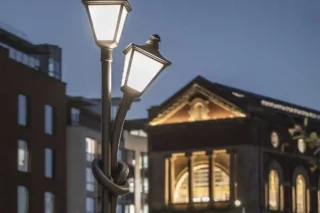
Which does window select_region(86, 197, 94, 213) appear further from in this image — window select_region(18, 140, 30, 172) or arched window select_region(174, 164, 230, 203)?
window select_region(18, 140, 30, 172)

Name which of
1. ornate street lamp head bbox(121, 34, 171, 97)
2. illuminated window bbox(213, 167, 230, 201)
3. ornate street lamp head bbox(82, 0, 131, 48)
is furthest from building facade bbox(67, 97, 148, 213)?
ornate street lamp head bbox(82, 0, 131, 48)

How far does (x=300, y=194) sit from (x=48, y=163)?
86.4 ft

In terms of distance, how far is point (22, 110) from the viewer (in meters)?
72.8

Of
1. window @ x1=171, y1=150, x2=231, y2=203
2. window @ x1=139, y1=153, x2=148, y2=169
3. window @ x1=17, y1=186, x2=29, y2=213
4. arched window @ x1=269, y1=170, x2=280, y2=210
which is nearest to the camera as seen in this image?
window @ x1=17, y1=186, x2=29, y2=213

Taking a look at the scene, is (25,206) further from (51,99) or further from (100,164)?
(100,164)

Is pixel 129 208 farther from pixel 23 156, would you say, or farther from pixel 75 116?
pixel 23 156

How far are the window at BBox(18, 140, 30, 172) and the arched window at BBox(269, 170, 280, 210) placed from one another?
23524mm

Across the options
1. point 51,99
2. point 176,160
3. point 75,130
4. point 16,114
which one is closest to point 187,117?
point 176,160

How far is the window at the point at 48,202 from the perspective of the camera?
249 feet

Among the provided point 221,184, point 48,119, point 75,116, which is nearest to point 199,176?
point 221,184

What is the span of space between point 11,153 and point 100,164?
6013cm

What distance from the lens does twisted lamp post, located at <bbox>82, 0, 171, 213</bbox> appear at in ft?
34.8

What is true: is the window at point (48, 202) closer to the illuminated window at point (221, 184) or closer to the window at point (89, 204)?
the window at point (89, 204)

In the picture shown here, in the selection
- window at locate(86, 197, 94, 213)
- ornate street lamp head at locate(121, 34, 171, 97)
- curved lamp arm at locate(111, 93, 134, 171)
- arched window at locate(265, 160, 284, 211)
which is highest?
arched window at locate(265, 160, 284, 211)
